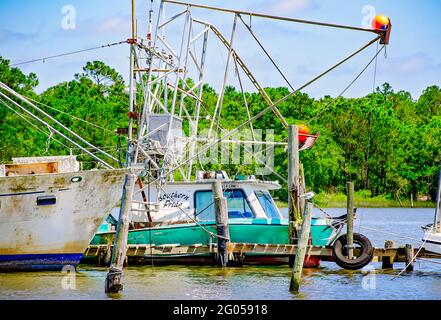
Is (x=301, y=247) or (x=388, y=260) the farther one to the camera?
(x=388, y=260)

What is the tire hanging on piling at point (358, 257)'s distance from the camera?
2762 cm

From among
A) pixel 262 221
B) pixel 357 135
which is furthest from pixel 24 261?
pixel 357 135

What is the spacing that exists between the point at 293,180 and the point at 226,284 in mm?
4605

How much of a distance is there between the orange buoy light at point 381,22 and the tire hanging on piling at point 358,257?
221 inches

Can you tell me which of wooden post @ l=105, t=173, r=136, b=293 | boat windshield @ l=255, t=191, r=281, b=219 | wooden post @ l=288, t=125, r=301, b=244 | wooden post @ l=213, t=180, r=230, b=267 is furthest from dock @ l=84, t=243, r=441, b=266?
wooden post @ l=105, t=173, r=136, b=293

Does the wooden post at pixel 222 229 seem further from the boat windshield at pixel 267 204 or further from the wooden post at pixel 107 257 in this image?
the wooden post at pixel 107 257

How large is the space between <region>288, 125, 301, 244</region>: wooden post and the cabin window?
222 cm

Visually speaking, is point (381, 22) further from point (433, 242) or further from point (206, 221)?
point (206, 221)

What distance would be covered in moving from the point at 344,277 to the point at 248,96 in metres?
78.9

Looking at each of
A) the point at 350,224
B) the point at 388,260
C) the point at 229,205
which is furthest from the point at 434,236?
the point at 229,205

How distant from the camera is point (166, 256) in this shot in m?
29.9

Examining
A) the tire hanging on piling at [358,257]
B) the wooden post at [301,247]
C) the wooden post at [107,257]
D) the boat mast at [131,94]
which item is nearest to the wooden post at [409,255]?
the tire hanging on piling at [358,257]

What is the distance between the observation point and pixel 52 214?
2734 cm
